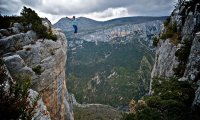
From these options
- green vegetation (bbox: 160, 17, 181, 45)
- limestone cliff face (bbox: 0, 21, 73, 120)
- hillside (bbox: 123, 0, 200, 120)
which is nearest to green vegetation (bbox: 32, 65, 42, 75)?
limestone cliff face (bbox: 0, 21, 73, 120)

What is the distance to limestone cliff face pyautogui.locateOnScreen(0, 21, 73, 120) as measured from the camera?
40.1m

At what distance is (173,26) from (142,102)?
1077 inches

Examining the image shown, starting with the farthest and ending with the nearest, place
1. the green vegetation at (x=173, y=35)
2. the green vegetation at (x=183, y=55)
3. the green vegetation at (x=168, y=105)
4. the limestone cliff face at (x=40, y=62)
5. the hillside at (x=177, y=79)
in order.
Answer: the green vegetation at (x=173, y=35) → the limestone cliff face at (x=40, y=62) → the green vegetation at (x=183, y=55) → the hillside at (x=177, y=79) → the green vegetation at (x=168, y=105)

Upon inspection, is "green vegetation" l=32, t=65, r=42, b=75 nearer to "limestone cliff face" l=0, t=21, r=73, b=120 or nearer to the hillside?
"limestone cliff face" l=0, t=21, r=73, b=120

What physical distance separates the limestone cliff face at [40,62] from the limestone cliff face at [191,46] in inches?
754

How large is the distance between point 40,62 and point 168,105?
26245 millimetres

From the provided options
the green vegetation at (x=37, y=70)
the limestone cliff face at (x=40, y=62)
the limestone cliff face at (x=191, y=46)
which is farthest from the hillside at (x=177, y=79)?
the green vegetation at (x=37, y=70)

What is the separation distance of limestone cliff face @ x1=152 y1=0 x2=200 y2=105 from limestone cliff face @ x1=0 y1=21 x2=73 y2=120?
19.1 metres

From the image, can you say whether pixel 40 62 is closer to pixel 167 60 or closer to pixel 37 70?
pixel 37 70

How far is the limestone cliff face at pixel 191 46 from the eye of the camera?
103ft

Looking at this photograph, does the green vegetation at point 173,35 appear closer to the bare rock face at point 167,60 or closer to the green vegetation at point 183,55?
the bare rock face at point 167,60

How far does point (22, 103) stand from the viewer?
10664 mm

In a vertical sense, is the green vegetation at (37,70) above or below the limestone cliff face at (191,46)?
below

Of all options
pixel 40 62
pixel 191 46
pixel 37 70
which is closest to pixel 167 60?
pixel 191 46
